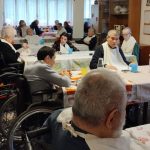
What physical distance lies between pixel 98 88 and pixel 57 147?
29 centimetres

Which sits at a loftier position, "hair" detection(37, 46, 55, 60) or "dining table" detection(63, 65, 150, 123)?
"hair" detection(37, 46, 55, 60)

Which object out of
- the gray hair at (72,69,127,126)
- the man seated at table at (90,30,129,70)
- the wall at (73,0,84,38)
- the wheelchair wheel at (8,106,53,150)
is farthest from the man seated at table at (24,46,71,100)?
the wall at (73,0,84,38)

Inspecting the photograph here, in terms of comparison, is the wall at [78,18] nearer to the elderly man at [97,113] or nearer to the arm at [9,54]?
the arm at [9,54]

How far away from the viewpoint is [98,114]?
1.02 m

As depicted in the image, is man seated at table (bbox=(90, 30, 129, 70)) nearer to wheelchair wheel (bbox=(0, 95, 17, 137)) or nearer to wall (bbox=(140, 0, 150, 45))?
wheelchair wheel (bbox=(0, 95, 17, 137))

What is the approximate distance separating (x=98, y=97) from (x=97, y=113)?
51mm

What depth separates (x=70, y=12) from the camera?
11383 mm

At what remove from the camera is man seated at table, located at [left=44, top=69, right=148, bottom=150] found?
3.33ft

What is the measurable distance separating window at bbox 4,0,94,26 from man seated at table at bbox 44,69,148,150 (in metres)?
9.84

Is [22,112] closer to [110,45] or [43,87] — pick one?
[43,87]

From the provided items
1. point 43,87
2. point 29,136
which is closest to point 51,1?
point 43,87

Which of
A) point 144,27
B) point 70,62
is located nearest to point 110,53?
point 70,62

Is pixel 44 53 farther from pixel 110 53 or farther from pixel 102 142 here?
pixel 102 142

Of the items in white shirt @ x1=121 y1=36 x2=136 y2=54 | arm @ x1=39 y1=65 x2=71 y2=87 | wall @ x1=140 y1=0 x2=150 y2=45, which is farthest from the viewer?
wall @ x1=140 y1=0 x2=150 y2=45
